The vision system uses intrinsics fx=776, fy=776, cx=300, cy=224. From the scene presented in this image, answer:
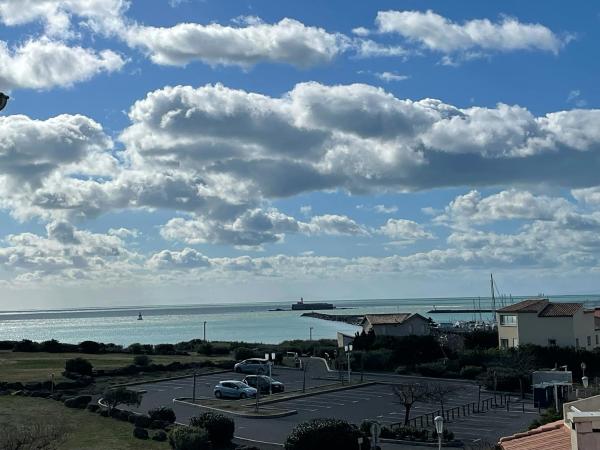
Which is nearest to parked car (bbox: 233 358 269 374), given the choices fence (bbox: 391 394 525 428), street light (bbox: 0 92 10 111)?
fence (bbox: 391 394 525 428)

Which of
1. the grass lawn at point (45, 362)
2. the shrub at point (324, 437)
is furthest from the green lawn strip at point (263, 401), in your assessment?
the grass lawn at point (45, 362)

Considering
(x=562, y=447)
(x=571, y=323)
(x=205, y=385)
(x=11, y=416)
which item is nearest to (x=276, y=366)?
(x=205, y=385)

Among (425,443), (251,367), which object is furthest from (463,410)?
(251,367)

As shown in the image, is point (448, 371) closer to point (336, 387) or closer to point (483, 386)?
point (483, 386)

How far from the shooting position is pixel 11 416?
37.2 metres

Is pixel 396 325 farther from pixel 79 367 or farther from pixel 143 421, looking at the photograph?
pixel 143 421

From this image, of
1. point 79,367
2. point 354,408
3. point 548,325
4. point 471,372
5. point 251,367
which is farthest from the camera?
point 548,325

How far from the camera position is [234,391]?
46.4m

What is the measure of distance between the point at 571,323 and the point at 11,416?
42521 millimetres

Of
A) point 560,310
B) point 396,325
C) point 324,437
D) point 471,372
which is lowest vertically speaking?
point 471,372

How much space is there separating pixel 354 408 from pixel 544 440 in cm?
2808

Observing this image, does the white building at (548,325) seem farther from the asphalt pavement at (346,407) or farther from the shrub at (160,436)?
the shrub at (160,436)

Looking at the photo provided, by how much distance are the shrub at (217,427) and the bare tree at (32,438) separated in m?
6.64

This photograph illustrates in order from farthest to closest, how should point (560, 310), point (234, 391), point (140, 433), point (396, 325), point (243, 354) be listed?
point (396, 325) → point (243, 354) → point (560, 310) → point (234, 391) → point (140, 433)
